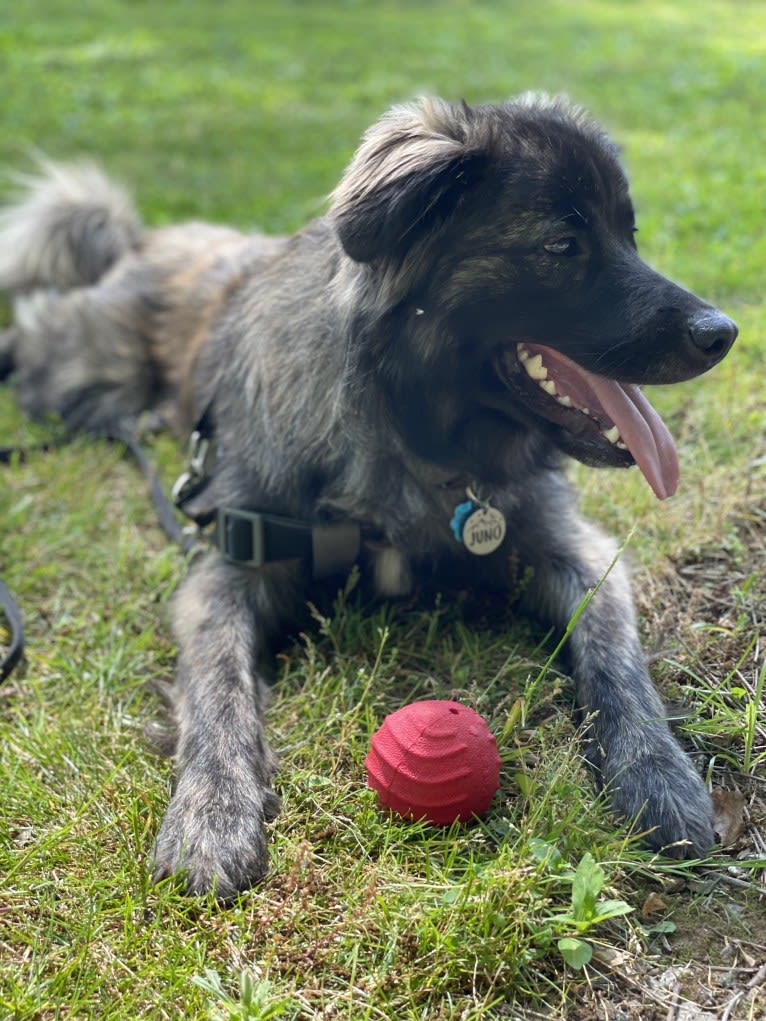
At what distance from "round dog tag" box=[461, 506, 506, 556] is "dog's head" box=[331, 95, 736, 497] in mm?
322

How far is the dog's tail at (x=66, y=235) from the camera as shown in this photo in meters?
5.44

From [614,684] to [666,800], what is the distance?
1.30 feet

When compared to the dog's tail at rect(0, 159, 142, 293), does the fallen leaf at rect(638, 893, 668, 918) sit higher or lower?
higher

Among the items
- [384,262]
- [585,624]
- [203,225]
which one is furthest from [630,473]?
[203,225]

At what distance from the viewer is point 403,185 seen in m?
2.50

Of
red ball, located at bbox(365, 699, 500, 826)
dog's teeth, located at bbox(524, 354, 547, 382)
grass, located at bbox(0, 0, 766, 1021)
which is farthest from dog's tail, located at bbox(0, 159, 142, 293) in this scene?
red ball, located at bbox(365, 699, 500, 826)

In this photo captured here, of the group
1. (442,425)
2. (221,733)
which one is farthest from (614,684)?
(221,733)

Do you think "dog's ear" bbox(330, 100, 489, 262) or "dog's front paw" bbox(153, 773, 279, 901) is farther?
"dog's ear" bbox(330, 100, 489, 262)

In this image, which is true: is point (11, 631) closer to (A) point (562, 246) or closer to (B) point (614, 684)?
(B) point (614, 684)

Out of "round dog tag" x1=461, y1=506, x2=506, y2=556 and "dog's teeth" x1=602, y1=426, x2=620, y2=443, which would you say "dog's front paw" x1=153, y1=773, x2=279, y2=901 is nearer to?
"round dog tag" x1=461, y1=506, x2=506, y2=556

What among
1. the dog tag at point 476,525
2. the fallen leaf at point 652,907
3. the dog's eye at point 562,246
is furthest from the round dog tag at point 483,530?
the fallen leaf at point 652,907

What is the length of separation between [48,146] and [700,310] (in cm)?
672

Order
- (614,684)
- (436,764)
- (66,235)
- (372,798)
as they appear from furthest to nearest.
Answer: (66,235), (614,684), (372,798), (436,764)

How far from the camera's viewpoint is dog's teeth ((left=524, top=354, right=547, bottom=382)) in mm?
2734
